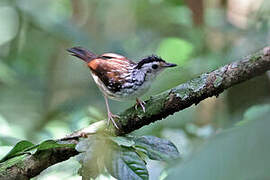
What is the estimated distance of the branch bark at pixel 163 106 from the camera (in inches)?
65.1

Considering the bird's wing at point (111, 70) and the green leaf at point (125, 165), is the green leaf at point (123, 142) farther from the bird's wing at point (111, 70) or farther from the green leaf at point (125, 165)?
the bird's wing at point (111, 70)

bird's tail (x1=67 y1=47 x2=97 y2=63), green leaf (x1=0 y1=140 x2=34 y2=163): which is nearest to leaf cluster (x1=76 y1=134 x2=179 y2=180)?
green leaf (x1=0 y1=140 x2=34 y2=163)

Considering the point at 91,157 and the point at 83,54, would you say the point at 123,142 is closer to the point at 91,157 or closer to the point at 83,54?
the point at 91,157

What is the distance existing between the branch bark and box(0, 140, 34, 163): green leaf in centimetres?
4

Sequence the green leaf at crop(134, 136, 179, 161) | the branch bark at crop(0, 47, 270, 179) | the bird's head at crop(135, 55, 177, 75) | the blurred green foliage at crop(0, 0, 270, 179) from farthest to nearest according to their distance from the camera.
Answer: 1. the blurred green foliage at crop(0, 0, 270, 179)
2. the bird's head at crop(135, 55, 177, 75)
3. the branch bark at crop(0, 47, 270, 179)
4. the green leaf at crop(134, 136, 179, 161)

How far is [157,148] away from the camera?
1.45 m

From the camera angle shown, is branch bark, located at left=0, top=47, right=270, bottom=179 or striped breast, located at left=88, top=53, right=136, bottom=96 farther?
striped breast, located at left=88, top=53, right=136, bottom=96

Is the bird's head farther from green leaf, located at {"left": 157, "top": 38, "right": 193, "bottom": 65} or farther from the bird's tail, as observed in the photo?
green leaf, located at {"left": 157, "top": 38, "right": 193, "bottom": 65}

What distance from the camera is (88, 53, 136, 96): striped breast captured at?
9.60ft

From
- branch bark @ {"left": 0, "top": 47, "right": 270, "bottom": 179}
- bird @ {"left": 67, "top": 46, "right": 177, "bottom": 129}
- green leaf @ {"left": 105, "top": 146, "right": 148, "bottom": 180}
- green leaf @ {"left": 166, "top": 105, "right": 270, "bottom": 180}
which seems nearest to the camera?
green leaf @ {"left": 166, "top": 105, "right": 270, "bottom": 180}

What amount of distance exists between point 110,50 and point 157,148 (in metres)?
3.12

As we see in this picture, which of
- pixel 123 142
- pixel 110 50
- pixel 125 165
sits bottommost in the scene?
pixel 125 165

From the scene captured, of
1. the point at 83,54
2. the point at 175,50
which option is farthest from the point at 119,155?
the point at 175,50

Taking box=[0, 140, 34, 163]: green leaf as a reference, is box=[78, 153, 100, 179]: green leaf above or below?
below
